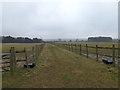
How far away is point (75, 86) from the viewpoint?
5855mm

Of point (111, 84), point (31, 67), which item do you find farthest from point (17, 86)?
point (31, 67)

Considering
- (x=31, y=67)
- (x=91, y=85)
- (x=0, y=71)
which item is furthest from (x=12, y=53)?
(x=91, y=85)

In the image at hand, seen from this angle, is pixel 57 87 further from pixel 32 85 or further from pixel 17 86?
pixel 17 86

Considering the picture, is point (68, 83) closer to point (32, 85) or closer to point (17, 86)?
point (32, 85)

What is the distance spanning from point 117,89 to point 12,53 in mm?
5772

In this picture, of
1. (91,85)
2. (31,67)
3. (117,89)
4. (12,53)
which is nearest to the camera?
(117,89)

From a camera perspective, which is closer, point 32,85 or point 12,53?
point 32,85

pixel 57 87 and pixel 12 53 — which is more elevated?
pixel 12 53

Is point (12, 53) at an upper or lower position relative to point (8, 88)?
upper

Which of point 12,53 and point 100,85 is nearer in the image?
point 100,85

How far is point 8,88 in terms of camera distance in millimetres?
5867

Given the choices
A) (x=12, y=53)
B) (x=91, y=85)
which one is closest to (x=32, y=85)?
Result: (x=91, y=85)

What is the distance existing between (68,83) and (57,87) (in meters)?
0.66

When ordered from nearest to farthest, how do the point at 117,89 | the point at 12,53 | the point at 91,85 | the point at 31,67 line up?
the point at 117,89
the point at 91,85
the point at 12,53
the point at 31,67
